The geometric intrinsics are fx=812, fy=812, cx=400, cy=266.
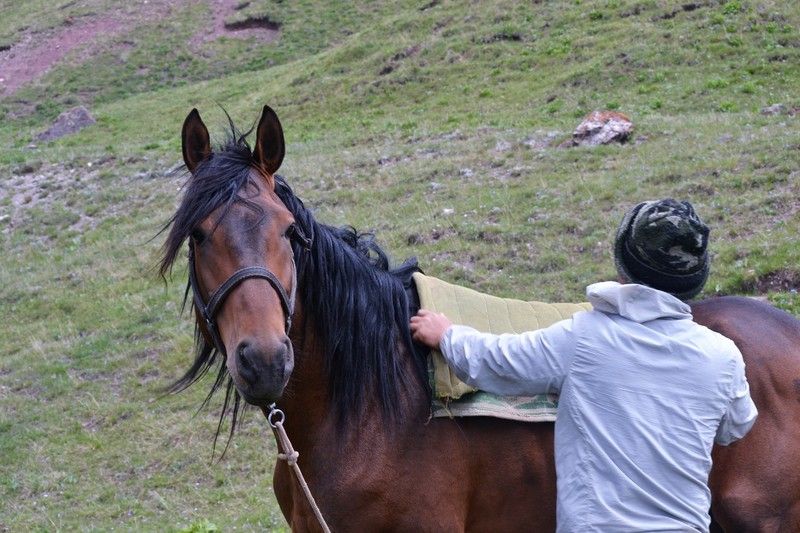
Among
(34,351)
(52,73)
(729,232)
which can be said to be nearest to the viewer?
(729,232)

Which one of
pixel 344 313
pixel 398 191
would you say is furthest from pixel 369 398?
pixel 398 191

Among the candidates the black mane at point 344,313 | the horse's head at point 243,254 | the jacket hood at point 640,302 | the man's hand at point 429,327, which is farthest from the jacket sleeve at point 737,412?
the horse's head at point 243,254

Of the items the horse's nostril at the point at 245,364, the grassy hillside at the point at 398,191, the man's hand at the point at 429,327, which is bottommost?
the grassy hillside at the point at 398,191

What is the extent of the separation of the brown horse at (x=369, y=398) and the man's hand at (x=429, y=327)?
15 cm

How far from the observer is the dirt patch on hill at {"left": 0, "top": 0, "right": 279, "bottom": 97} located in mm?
38438

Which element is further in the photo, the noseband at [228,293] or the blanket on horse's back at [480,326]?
the blanket on horse's back at [480,326]

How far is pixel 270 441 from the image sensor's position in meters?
8.13

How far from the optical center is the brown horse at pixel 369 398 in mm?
3318

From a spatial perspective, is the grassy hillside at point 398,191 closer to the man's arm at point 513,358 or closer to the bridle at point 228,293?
the bridle at point 228,293

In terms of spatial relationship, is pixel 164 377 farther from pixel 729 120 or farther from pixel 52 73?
pixel 52 73

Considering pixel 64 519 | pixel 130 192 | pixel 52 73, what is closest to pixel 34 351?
pixel 64 519

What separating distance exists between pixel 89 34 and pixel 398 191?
32.5 m

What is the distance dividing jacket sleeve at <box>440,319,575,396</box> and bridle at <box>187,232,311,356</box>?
665mm

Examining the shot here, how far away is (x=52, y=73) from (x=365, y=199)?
94.3ft
